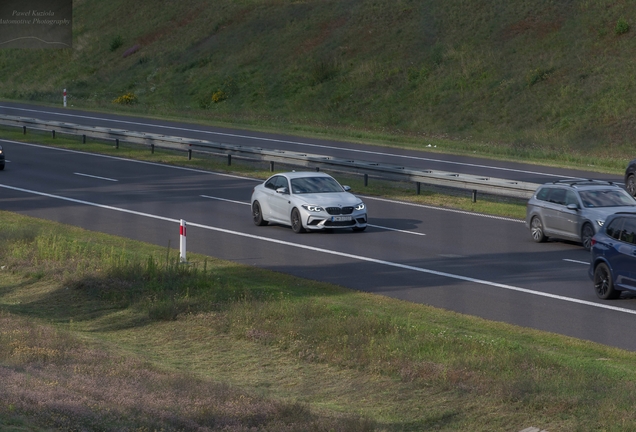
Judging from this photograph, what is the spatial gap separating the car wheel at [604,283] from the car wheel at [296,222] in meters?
8.41

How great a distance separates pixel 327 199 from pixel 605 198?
21.1 feet

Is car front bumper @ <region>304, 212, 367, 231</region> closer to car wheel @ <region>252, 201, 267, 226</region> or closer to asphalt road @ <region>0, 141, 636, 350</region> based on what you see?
asphalt road @ <region>0, 141, 636, 350</region>

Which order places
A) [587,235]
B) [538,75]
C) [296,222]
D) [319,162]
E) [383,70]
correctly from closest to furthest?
[587,235], [296,222], [319,162], [538,75], [383,70]

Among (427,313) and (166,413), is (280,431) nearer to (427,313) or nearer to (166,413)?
(166,413)

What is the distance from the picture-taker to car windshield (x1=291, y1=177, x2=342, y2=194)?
23438 mm

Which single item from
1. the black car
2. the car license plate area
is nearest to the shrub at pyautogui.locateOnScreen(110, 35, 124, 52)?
the black car

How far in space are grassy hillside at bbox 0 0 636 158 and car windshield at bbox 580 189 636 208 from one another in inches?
779

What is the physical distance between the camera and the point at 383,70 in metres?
59.6

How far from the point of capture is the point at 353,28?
67438 mm

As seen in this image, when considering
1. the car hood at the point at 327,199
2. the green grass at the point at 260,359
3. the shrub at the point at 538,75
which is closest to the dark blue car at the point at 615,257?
the green grass at the point at 260,359

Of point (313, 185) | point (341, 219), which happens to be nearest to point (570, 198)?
point (341, 219)

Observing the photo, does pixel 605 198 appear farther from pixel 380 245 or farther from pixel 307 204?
pixel 307 204

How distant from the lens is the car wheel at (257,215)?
23.6 metres

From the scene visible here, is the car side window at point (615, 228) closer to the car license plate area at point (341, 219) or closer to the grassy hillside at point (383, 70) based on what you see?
the car license plate area at point (341, 219)
